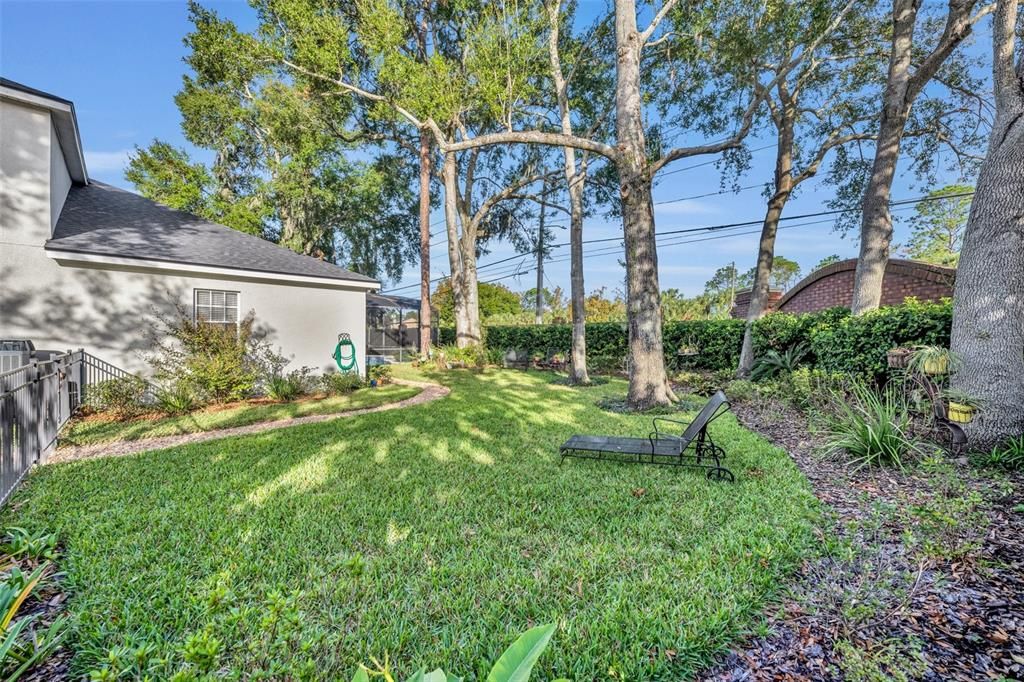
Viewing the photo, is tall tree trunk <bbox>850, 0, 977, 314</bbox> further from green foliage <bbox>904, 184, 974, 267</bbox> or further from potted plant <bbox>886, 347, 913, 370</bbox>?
green foliage <bbox>904, 184, 974, 267</bbox>

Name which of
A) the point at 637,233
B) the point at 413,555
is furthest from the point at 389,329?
the point at 413,555

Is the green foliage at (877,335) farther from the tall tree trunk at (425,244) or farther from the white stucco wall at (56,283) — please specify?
the tall tree trunk at (425,244)

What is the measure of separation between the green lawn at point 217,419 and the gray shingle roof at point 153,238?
3215 mm

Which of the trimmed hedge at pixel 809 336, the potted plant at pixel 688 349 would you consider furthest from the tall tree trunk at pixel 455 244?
the potted plant at pixel 688 349

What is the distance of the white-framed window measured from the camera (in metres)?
8.93

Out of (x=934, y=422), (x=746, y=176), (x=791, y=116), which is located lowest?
(x=934, y=422)

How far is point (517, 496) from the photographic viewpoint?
12.8 feet

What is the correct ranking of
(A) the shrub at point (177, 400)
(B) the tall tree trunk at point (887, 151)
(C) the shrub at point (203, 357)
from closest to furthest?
(B) the tall tree trunk at point (887, 151) < (A) the shrub at point (177, 400) < (C) the shrub at point (203, 357)

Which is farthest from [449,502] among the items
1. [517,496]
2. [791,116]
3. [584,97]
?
[584,97]

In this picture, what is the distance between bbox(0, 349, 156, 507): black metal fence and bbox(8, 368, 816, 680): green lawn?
0.31 metres

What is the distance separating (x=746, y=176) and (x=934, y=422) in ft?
33.5

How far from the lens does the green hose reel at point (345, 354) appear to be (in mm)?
10969

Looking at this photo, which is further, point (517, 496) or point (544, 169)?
point (544, 169)

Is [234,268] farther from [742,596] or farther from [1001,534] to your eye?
[1001,534]
